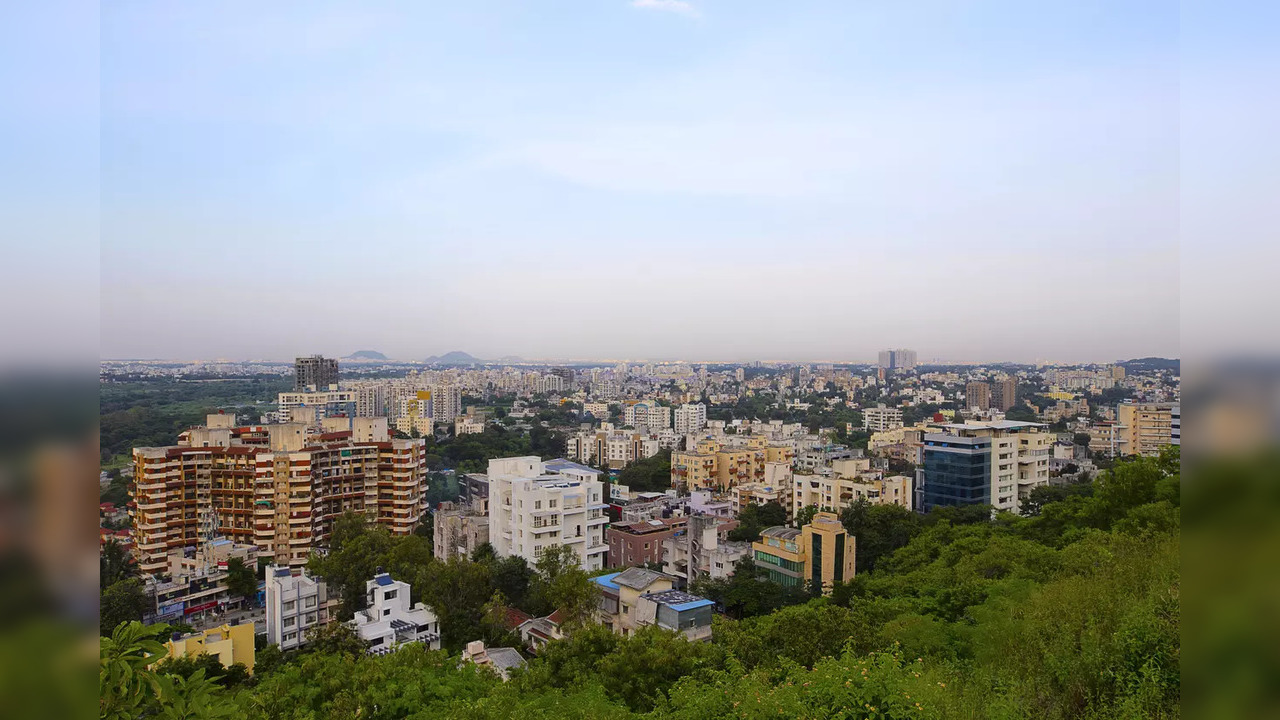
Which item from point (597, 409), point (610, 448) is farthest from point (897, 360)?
point (610, 448)

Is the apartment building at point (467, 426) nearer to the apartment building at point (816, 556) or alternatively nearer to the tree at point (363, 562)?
the tree at point (363, 562)

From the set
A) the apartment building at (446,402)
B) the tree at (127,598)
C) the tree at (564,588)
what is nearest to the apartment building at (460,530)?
the tree at (564,588)

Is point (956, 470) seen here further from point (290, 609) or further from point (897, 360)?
point (897, 360)

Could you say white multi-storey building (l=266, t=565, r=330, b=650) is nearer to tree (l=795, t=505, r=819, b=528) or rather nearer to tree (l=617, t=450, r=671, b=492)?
tree (l=795, t=505, r=819, b=528)

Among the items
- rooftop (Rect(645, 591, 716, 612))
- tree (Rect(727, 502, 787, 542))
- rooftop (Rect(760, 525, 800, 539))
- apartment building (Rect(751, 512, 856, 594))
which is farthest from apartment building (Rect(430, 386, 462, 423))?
rooftop (Rect(645, 591, 716, 612))
